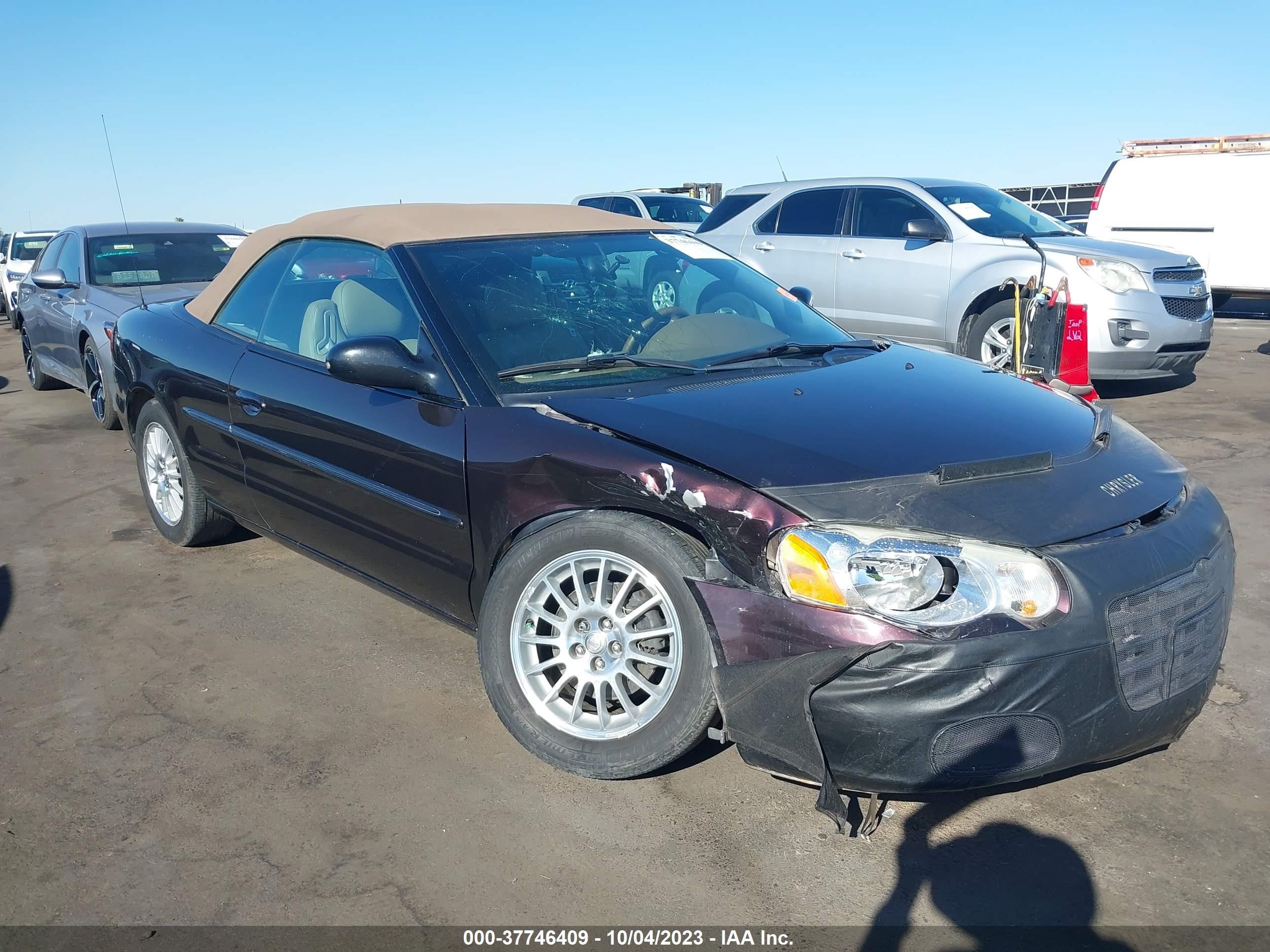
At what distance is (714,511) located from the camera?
2.69 meters

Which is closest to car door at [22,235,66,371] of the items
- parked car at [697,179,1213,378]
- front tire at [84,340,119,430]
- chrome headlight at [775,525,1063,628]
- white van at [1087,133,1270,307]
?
front tire at [84,340,119,430]

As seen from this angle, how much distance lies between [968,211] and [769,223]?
6.05 feet

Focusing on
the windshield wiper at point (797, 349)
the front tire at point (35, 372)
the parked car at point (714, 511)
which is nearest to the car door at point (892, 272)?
the parked car at point (714, 511)

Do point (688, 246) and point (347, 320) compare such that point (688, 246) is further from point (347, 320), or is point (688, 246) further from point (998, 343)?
point (998, 343)

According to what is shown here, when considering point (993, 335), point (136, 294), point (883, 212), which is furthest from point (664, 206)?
point (136, 294)

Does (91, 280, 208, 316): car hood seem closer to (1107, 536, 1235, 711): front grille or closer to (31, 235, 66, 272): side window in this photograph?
(31, 235, 66, 272): side window

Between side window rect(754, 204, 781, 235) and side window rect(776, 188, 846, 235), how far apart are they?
0.03m

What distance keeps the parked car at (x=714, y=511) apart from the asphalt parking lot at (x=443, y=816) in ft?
0.80

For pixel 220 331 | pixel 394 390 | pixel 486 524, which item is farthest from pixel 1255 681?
pixel 220 331

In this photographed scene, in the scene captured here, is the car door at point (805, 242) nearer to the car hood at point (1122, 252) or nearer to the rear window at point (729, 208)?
the rear window at point (729, 208)

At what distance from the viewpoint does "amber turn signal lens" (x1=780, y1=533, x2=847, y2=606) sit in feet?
8.29

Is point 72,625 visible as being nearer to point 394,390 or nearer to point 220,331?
point 220,331

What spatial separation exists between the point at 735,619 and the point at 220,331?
2.94 m

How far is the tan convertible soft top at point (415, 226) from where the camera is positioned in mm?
3877
